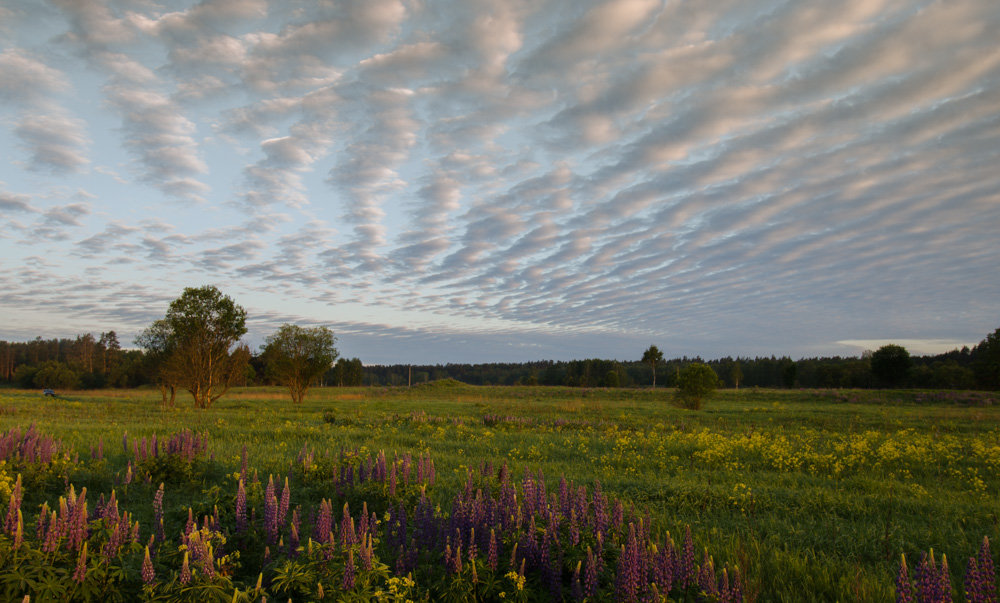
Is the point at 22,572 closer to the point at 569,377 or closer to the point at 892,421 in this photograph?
the point at 892,421

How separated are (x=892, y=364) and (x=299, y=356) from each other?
259 feet

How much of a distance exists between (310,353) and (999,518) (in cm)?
4382

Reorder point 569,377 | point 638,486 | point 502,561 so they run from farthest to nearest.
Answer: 1. point 569,377
2. point 638,486
3. point 502,561

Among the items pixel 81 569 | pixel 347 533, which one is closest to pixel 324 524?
pixel 347 533

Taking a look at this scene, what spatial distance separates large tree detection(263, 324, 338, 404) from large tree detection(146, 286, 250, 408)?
7.21 m

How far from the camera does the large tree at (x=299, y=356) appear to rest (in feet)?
139

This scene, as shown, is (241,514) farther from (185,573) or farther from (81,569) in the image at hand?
(185,573)

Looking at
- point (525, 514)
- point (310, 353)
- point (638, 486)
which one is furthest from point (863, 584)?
point (310, 353)

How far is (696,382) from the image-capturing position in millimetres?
32656

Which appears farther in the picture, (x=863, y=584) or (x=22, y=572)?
(x=863, y=584)

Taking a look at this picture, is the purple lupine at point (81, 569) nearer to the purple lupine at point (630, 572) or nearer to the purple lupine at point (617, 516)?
the purple lupine at point (630, 572)

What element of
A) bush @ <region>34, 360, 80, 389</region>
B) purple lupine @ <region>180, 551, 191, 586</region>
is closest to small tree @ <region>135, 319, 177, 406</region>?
purple lupine @ <region>180, 551, 191, 586</region>

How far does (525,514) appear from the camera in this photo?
4984 millimetres

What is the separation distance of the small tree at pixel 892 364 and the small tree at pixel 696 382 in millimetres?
54975
